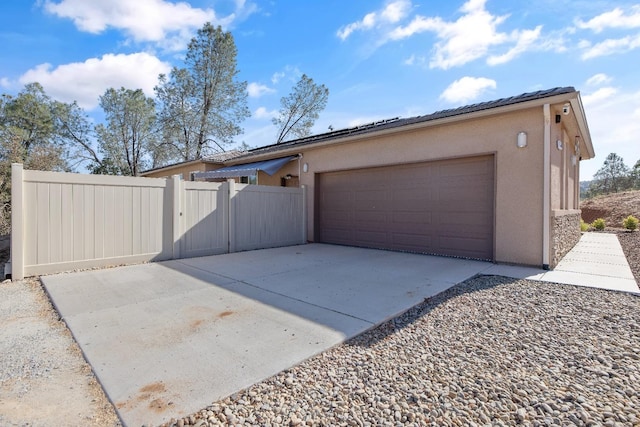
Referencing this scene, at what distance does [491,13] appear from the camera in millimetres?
9125

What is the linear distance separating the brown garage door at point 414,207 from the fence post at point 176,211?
5.73 metres

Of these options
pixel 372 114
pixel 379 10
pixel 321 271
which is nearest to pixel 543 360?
pixel 321 271

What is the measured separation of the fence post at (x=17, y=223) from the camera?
271 inches

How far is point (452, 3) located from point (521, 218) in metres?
6.53

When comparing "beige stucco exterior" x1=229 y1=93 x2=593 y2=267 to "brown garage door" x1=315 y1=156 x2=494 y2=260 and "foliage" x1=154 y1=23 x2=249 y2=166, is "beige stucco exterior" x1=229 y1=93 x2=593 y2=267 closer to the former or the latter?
"brown garage door" x1=315 y1=156 x2=494 y2=260

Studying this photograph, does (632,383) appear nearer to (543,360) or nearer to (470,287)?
(543,360)

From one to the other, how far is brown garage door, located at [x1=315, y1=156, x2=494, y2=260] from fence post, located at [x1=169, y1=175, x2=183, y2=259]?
5.73m

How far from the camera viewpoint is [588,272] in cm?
774

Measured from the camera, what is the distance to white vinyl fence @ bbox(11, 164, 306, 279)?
722 cm

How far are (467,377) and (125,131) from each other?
115 feet

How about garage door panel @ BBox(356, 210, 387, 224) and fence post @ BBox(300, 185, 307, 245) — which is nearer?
garage door panel @ BBox(356, 210, 387, 224)

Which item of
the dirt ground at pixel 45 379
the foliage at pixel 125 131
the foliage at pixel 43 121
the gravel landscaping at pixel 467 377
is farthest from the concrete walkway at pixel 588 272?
the foliage at pixel 125 131

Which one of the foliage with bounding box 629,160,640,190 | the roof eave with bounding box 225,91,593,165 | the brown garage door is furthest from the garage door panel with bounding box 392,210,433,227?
the foliage with bounding box 629,160,640,190

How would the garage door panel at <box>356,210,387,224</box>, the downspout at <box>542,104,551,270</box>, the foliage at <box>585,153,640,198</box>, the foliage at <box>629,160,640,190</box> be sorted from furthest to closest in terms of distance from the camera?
the foliage at <box>585,153,640,198</box>, the foliage at <box>629,160,640,190</box>, the garage door panel at <box>356,210,387,224</box>, the downspout at <box>542,104,551,270</box>
